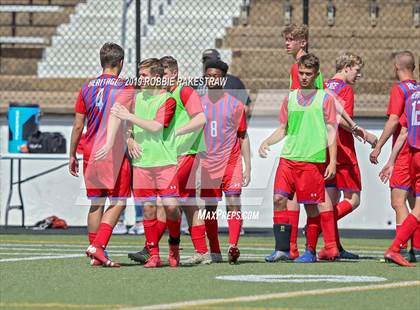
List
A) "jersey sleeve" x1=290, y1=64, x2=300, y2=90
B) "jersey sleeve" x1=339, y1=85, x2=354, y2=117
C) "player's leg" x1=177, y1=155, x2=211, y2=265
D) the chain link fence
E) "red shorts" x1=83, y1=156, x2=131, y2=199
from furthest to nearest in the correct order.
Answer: the chain link fence, "jersey sleeve" x1=339, y1=85, x2=354, y2=117, "jersey sleeve" x1=290, y1=64, x2=300, y2=90, "player's leg" x1=177, y1=155, x2=211, y2=265, "red shorts" x1=83, y1=156, x2=131, y2=199

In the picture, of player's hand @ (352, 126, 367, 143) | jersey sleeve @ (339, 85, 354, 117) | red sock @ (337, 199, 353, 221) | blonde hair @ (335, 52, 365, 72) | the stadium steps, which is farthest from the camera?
the stadium steps

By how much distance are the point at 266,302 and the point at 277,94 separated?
10.9 m

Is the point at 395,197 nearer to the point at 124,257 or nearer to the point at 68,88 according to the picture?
the point at 124,257

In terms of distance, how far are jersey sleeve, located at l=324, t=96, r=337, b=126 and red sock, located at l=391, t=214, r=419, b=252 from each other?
1182 mm

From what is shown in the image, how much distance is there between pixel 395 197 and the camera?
11.6 m

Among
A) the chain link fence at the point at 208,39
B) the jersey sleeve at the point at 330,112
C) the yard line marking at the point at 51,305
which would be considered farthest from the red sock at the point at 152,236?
Answer: the chain link fence at the point at 208,39

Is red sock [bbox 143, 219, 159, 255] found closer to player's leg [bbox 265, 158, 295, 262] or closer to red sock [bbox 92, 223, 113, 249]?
red sock [bbox 92, 223, 113, 249]

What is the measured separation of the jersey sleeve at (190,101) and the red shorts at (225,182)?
93cm

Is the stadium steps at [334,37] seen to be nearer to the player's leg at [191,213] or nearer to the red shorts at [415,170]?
the red shorts at [415,170]

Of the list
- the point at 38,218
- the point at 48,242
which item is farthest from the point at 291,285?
the point at 38,218

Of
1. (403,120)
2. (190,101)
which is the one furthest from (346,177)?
(190,101)

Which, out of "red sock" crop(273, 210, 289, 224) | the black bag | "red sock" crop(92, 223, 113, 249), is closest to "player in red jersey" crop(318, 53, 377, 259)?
"red sock" crop(273, 210, 289, 224)

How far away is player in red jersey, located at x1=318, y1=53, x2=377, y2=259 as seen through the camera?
1214 centimetres

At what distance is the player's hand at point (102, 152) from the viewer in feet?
35.4
